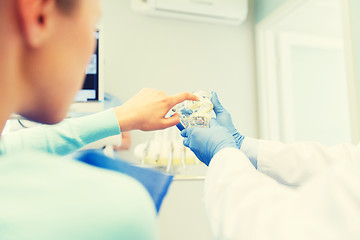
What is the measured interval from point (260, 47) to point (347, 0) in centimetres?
83

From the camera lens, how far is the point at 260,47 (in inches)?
94.4

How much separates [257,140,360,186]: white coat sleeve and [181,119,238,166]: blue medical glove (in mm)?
202

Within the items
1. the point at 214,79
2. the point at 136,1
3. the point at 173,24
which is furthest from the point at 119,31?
the point at 214,79

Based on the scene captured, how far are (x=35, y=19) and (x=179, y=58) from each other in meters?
2.05

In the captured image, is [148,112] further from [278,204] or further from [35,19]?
[35,19]

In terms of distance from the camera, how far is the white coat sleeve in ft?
3.08

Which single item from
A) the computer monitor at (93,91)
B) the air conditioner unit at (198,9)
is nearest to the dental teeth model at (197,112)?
the computer monitor at (93,91)

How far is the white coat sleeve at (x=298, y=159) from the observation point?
0.94 m

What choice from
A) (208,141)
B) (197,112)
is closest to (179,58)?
(197,112)

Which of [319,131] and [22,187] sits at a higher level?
[319,131]

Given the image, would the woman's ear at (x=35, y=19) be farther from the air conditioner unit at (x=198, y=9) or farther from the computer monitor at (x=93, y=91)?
the air conditioner unit at (x=198, y=9)

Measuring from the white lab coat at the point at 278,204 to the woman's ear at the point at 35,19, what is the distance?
37cm

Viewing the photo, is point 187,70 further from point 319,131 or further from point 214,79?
point 319,131

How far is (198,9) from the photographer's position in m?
2.18
